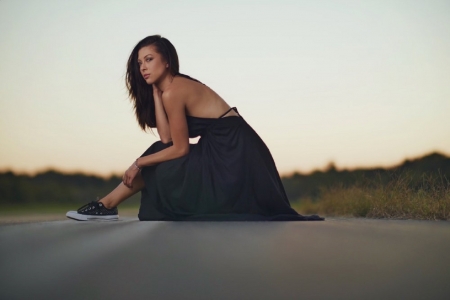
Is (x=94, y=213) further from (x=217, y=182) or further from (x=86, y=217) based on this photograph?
(x=217, y=182)

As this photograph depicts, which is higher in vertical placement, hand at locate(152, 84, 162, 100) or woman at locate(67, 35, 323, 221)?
hand at locate(152, 84, 162, 100)

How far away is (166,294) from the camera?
1980 mm

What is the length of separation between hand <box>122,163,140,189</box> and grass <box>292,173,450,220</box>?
2.49 metres

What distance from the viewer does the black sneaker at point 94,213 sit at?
4.89m

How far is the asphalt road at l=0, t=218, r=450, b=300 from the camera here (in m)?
2.03

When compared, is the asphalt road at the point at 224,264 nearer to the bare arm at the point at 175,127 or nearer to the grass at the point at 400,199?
the bare arm at the point at 175,127

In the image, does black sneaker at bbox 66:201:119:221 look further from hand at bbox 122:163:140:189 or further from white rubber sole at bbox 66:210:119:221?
hand at bbox 122:163:140:189

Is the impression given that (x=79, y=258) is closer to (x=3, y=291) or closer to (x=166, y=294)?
(x=3, y=291)

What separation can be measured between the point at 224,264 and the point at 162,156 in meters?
2.31

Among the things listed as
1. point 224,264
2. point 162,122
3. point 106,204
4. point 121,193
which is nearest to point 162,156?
point 162,122

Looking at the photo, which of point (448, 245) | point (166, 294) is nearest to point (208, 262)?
point (166, 294)

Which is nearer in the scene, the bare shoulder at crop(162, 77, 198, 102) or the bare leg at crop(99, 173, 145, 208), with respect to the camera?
the bare shoulder at crop(162, 77, 198, 102)

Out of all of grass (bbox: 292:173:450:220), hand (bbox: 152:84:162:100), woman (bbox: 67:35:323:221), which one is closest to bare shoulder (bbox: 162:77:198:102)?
woman (bbox: 67:35:323:221)

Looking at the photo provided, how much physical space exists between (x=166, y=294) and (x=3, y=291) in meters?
0.59
